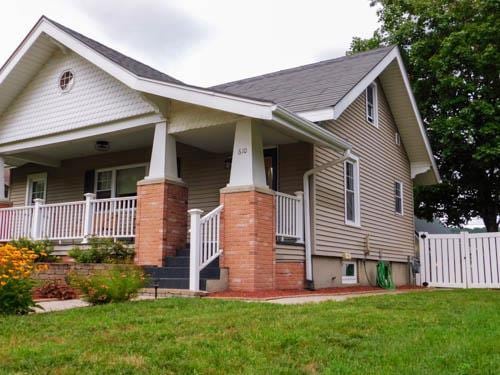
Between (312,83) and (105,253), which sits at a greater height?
(312,83)

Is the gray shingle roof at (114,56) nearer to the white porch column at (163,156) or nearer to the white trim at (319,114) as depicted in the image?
the white porch column at (163,156)

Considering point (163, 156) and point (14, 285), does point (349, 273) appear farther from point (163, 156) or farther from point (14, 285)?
point (14, 285)

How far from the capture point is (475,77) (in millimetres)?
20672

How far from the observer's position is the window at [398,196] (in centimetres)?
1618

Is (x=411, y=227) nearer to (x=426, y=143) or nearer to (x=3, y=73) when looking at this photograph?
(x=426, y=143)

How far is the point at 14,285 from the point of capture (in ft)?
21.2

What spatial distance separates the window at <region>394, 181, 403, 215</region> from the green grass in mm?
9760

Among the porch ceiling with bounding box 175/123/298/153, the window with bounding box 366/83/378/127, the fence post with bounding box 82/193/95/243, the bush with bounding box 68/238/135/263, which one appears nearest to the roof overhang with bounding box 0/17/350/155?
the porch ceiling with bounding box 175/123/298/153

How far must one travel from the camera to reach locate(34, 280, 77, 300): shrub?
28.0 ft

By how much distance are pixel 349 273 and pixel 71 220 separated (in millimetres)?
6451

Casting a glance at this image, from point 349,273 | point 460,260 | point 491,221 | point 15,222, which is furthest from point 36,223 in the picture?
point 491,221

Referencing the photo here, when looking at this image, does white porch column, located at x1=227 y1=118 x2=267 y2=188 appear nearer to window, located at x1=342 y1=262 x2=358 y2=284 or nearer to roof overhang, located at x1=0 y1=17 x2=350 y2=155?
roof overhang, located at x1=0 y1=17 x2=350 y2=155

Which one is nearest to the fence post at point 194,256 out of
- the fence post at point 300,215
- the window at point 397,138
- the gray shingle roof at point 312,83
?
the fence post at point 300,215

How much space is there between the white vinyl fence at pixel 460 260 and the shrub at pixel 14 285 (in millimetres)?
12096
